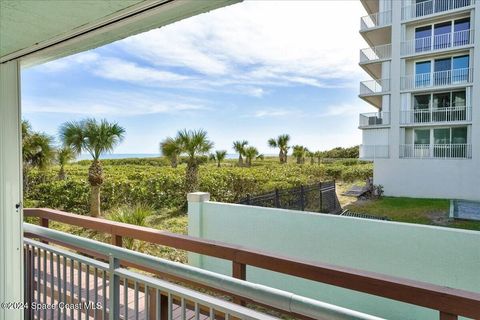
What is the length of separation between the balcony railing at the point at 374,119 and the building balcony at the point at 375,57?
251 centimetres

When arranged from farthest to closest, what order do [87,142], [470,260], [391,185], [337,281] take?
1. [391,185]
2. [87,142]
3. [470,260]
4. [337,281]

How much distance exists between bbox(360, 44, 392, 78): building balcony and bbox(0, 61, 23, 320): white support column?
1559cm

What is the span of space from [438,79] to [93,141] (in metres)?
14.2

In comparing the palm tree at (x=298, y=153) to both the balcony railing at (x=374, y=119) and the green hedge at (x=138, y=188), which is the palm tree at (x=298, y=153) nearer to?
the balcony railing at (x=374, y=119)

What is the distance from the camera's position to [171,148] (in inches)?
360

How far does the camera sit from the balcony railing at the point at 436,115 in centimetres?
1295

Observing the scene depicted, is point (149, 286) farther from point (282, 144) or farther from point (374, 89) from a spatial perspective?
point (282, 144)

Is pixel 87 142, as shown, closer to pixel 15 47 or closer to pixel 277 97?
pixel 15 47

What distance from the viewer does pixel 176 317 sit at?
232 centimetres

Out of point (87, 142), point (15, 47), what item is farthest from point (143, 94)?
point (15, 47)

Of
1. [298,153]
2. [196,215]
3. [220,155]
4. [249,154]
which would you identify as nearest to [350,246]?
[196,215]

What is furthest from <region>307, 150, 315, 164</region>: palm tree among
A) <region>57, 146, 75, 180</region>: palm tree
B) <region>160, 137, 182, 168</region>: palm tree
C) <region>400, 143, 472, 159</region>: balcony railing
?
<region>57, 146, 75, 180</region>: palm tree

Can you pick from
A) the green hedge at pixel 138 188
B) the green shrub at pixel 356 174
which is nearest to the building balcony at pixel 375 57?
the green shrub at pixel 356 174

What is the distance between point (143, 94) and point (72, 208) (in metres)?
14.3
